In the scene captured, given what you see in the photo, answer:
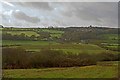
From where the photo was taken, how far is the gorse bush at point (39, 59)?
2977cm

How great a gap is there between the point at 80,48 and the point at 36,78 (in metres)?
22.1

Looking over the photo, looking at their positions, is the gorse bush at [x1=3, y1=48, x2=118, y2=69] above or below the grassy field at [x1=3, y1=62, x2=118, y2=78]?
above

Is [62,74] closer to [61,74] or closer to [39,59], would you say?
[61,74]

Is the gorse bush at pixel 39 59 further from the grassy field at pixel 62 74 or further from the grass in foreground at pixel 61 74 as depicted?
the grass in foreground at pixel 61 74

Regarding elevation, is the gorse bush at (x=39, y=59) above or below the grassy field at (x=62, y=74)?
above

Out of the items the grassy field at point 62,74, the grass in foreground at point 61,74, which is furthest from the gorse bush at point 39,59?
the grass in foreground at point 61,74

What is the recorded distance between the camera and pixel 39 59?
30.6 metres

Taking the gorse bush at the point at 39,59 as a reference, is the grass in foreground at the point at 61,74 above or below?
below

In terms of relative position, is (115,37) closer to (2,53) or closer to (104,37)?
(104,37)

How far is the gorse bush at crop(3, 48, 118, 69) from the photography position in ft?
97.7

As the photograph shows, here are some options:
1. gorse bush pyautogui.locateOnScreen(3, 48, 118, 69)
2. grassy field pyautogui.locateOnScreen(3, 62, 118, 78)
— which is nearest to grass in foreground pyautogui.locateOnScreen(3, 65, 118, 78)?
grassy field pyautogui.locateOnScreen(3, 62, 118, 78)

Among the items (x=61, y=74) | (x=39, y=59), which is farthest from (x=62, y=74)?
(x=39, y=59)

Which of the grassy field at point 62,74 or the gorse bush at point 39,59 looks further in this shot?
the gorse bush at point 39,59

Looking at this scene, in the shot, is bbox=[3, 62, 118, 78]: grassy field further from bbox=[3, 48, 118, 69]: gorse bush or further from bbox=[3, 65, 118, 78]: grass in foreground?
bbox=[3, 48, 118, 69]: gorse bush
